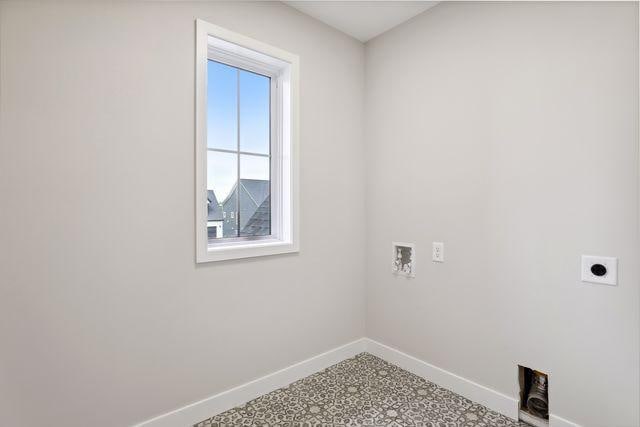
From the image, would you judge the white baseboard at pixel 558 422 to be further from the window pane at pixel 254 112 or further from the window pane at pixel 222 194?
the window pane at pixel 254 112

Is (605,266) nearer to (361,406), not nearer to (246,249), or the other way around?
(361,406)

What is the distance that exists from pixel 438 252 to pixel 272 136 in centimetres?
137

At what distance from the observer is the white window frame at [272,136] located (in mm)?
1728

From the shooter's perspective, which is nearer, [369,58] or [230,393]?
[230,393]

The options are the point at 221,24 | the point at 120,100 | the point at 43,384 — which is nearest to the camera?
the point at 43,384

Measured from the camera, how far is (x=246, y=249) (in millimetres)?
1911

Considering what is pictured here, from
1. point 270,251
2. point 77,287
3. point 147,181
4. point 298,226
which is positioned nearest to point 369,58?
point 298,226

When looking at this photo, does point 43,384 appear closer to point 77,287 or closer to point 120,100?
point 77,287

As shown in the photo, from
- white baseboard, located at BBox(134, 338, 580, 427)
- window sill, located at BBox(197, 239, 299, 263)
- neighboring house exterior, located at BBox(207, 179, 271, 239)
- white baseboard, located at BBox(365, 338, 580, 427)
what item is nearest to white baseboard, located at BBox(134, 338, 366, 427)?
white baseboard, located at BBox(134, 338, 580, 427)

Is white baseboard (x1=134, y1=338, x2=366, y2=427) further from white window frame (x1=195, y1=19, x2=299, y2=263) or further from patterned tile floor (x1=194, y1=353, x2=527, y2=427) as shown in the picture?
white window frame (x1=195, y1=19, x2=299, y2=263)

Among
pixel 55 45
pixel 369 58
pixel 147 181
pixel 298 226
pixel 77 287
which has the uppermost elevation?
pixel 369 58

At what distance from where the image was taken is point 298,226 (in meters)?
2.16

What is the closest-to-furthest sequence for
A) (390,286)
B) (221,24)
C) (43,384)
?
(43,384) → (221,24) → (390,286)

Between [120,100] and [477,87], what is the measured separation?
6.32 ft
